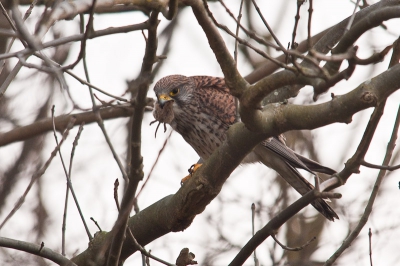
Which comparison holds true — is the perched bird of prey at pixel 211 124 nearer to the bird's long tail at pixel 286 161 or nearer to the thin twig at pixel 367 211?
the bird's long tail at pixel 286 161

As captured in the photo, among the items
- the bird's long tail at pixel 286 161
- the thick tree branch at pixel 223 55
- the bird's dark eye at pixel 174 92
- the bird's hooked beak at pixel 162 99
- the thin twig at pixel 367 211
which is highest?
the bird's dark eye at pixel 174 92

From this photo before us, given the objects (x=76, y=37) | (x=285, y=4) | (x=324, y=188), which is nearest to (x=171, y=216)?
(x=324, y=188)

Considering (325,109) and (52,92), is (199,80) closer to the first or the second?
(52,92)

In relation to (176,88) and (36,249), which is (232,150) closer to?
(36,249)

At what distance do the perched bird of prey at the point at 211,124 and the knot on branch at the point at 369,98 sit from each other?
94.0 inches

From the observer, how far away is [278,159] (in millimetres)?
5625

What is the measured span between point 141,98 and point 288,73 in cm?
75

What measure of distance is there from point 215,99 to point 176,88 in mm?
393

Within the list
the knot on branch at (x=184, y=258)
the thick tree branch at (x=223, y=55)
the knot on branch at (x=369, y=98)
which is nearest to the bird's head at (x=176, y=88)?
the knot on branch at (x=184, y=258)

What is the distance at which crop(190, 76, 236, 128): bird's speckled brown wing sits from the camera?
554 cm

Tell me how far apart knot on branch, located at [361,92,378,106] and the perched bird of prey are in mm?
2388

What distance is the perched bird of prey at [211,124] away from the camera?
18.0 ft

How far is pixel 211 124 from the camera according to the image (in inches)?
219

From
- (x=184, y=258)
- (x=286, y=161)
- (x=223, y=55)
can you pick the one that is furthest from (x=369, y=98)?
(x=286, y=161)
